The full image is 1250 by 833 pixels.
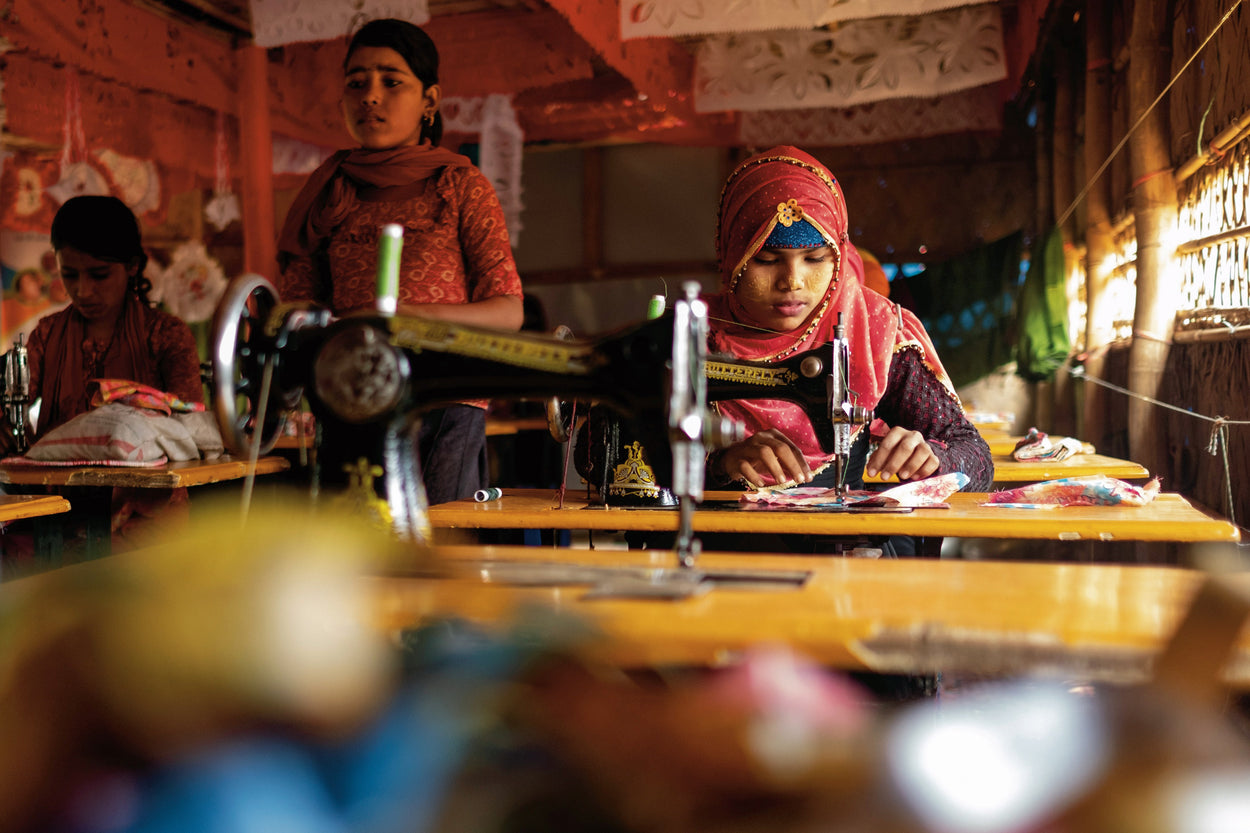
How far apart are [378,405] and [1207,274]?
3356mm

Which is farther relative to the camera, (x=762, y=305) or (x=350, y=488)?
(x=762, y=305)

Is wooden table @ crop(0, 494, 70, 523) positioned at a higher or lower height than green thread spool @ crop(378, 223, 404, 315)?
lower

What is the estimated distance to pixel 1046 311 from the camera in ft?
20.9

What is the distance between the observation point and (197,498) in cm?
281

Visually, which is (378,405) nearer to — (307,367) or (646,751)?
(307,367)

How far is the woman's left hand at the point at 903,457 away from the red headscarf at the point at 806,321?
0.68 feet

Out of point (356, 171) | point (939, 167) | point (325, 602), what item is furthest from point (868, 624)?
point (939, 167)

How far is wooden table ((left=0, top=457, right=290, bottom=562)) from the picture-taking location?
255cm

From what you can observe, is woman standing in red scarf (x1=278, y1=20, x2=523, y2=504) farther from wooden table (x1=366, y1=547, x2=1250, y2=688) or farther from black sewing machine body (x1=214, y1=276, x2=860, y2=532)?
wooden table (x1=366, y1=547, x2=1250, y2=688)

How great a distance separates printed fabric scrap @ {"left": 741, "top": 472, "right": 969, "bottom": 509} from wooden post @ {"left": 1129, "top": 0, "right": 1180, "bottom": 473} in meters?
2.59

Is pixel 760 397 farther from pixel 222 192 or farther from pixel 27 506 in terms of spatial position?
pixel 222 192

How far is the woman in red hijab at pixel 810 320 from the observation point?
2195mm

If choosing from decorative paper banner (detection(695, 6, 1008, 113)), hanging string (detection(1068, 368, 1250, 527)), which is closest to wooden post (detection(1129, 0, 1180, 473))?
hanging string (detection(1068, 368, 1250, 527))

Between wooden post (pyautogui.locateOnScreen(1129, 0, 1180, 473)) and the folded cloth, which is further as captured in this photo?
wooden post (pyautogui.locateOnScreen(1129, 0, 1180, 473))
